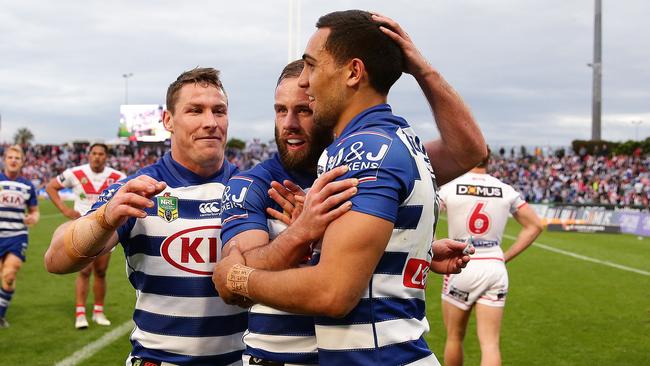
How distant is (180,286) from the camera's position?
11.7ft

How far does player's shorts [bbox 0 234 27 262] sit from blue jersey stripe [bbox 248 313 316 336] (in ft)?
27.7

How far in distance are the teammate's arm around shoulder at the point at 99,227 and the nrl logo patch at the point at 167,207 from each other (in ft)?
0.97

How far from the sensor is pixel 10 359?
25.5 ft

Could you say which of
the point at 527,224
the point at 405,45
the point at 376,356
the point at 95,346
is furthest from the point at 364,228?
the point at 95,346

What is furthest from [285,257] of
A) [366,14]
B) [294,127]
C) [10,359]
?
[10,359]

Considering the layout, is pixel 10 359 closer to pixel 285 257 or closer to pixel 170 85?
pixel 170 85

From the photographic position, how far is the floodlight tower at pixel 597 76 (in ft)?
161

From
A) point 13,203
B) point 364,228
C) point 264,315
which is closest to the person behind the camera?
point 364,228

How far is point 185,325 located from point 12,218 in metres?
7.89

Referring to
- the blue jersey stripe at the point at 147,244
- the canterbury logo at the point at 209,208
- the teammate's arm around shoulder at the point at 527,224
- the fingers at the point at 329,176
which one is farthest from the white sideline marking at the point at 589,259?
the fingers at the point at 329,176

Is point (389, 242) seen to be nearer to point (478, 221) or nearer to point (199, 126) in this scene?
point (199, 126)

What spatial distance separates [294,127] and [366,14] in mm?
670

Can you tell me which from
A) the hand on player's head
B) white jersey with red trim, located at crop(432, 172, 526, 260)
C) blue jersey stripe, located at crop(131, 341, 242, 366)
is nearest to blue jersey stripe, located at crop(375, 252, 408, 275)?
the hand on player's head

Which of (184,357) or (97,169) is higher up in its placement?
(97,169)
